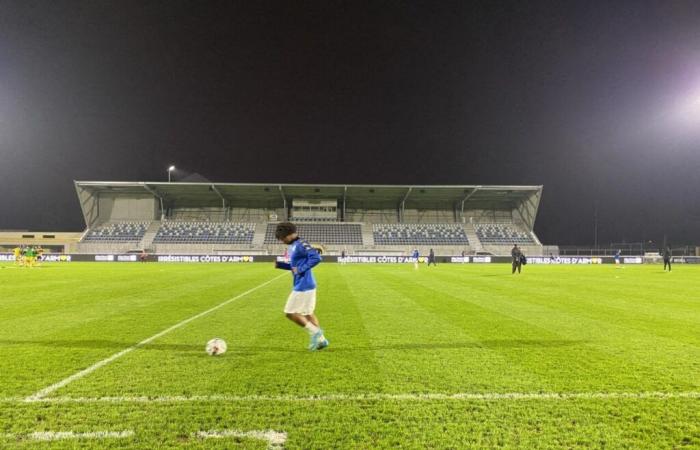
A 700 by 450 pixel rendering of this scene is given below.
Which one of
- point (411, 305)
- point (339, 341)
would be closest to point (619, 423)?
point (339, 341)

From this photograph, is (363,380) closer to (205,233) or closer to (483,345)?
(483,345)

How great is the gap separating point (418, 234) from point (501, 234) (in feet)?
41.5

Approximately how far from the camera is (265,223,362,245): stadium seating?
182ft

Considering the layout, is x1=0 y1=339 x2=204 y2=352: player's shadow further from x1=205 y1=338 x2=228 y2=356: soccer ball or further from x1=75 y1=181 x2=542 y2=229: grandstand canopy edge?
x1=75 y1=181 x2=542 y2=229: grandstand canopy edge

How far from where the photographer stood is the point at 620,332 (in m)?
7.11

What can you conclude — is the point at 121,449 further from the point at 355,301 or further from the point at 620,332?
the point at 355,301

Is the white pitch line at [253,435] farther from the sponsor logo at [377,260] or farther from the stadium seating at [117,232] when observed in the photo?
the stadium seating at [117,232]

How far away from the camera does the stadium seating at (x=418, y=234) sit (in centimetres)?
5566

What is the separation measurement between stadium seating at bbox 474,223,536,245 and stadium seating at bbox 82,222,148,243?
4918 cm

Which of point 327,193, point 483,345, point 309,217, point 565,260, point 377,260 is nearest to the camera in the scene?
point 483,345

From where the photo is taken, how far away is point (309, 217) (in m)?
59.8

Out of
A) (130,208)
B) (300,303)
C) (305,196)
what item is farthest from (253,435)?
(130,208)

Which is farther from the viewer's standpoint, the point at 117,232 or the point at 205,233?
the point at 205,233

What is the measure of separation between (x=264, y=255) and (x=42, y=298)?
120ft
